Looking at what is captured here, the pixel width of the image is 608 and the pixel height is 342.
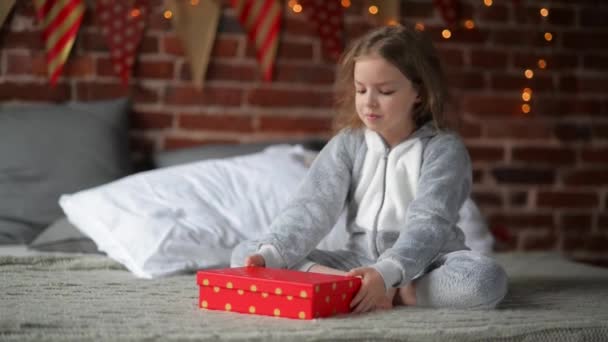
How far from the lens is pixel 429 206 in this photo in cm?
187

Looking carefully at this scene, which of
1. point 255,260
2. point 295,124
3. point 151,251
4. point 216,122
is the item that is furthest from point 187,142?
point 255,260

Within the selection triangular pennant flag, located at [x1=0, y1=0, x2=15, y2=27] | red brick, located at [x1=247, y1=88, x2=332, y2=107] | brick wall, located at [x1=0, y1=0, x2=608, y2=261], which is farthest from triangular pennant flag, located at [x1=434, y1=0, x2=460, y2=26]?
triangular pennant flag, located at [x1=0, y1=0, x2=15, y2=27]

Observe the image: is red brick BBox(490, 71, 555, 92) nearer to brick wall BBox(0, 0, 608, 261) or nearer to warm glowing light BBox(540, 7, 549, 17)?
brick wall BBox(0, 0, 608, 261)

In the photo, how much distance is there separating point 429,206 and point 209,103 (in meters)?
1.30

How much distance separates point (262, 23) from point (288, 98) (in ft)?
0.85

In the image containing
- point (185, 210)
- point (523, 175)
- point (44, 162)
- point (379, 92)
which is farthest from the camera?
point (523, 175)

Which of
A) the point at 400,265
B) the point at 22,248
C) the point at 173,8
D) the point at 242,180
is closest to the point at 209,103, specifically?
the point at 173,8

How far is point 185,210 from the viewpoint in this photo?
2.28 m

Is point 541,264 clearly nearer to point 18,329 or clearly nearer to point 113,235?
point 113,235

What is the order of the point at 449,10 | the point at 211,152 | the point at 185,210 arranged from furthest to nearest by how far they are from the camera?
the point at 449,10 → the point at 211,152 → the point at 185,210

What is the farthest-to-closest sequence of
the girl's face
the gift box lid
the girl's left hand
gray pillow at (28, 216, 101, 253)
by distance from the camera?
gray pillow at (28, 216, 101, 253) < the girl's face < the girl's left hand < the gift box lid

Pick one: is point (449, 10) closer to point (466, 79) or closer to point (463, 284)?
point (466, 79)

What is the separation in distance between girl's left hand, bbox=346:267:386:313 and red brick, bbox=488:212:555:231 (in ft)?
5.34

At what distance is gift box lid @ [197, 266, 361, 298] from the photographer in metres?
1.56
